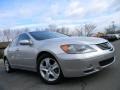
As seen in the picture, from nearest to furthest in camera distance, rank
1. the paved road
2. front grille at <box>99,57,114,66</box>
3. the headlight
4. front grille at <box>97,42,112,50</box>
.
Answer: the paved road, the headlight, front grille at <box>99,57,114,66</box>, front grille at <box>97,42,112,50</box>

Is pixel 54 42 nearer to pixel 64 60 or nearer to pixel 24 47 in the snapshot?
pixel 64 60

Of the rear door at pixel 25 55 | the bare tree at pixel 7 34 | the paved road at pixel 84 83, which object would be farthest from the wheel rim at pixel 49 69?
the bare tree at pixel 7 34

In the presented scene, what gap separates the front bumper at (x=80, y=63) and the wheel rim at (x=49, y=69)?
30cm

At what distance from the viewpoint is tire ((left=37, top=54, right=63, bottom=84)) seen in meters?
4.96

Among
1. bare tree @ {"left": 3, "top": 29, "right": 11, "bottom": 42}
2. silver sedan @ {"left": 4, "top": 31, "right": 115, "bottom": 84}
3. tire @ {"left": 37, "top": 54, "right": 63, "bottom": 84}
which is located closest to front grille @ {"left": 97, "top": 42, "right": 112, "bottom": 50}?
silver sedan @ {"left": 4, "top": 31, "right": 115, "bottom": 84}

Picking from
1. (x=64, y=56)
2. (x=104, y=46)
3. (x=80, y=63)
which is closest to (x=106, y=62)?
(x=104, y=46)

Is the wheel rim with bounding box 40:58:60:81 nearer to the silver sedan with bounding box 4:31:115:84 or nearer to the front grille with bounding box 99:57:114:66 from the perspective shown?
the silver sedan with bounding box 4:31:115:84

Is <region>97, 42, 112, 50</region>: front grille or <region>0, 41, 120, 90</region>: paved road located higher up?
<region>97, 42, 112, 50</region>: front grille

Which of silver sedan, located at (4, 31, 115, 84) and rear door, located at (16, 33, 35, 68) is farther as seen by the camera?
rear door, located at (16, 33, 35, 68)

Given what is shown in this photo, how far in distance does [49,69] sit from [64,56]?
29.6 inches

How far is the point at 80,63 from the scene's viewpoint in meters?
4.47

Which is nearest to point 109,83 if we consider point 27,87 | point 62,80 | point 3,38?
point 62,80

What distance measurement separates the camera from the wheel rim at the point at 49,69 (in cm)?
500

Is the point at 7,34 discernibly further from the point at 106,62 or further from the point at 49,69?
the point at 106,62
